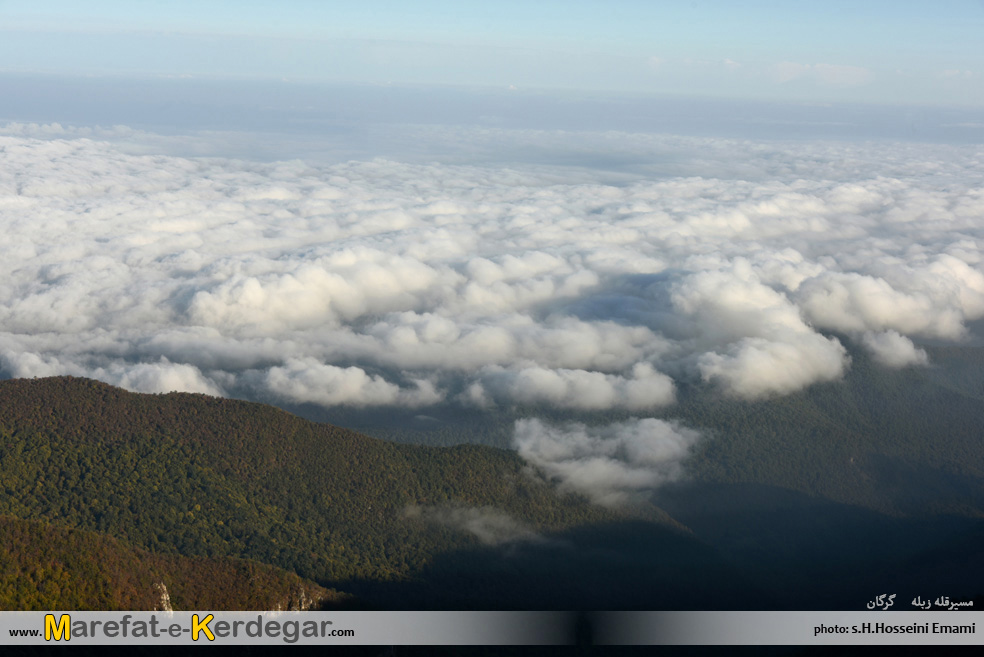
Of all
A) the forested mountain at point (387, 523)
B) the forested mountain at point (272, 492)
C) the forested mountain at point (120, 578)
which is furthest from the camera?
the forested mountain at point (272, 492)

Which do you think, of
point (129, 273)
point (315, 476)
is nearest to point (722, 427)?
point (315, 476)

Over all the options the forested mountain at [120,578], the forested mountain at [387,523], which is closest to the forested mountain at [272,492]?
the forested mountain at [387,523]

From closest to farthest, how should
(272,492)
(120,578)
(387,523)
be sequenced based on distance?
(120,578) → (272,492) → (387,523)

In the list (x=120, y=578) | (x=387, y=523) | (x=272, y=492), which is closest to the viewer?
(x=120, y=578)

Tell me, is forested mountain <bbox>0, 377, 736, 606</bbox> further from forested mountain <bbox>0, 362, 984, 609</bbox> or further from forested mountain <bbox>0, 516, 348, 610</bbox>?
forested mountain <bbox>0, 516, 348, 610</bbox>

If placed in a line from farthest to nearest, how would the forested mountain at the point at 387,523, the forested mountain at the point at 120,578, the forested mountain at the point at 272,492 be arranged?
the forested mountain at the point at 272,492, the forested mountain at the point at 387,523, the forested mountain at the point at 120,578

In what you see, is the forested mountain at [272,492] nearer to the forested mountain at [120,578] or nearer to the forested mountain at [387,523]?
the forested mountain at [387,523]

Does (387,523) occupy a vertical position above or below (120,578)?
below

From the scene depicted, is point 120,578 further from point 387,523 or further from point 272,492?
point 387,523

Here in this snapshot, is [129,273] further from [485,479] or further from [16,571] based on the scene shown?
[16,571]

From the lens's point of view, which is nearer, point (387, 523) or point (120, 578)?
point (120, 578)

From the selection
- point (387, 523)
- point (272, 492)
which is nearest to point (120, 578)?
point (272, 492)
